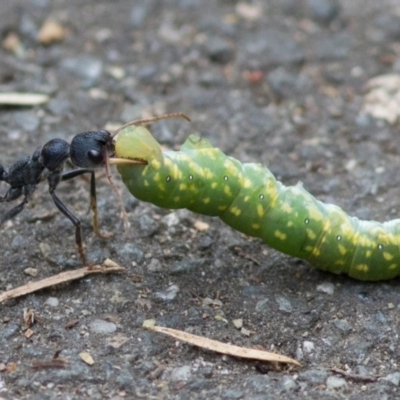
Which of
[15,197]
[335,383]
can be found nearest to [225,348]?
[335,383]

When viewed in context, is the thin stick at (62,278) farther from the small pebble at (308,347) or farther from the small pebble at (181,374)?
the small pebble at (308,347)

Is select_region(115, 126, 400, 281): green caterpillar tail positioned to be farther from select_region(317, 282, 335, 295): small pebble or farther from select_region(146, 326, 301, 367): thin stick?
select_region(146, 326, 301, 367): thin stick

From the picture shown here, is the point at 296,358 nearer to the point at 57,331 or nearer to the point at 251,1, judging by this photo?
the point at 57,331

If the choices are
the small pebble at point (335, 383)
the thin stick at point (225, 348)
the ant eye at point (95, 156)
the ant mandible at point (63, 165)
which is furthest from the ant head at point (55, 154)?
the small pebble at point (335, 383)

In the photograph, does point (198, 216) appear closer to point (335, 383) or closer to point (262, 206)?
point (262, 206)

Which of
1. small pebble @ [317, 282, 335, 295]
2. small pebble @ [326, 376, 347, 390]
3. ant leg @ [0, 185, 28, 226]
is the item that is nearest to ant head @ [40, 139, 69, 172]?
ant leg @ [0, 185, 28, 226]

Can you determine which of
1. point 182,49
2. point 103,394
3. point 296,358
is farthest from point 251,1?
point 103,394

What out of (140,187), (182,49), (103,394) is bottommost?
(103,394)
